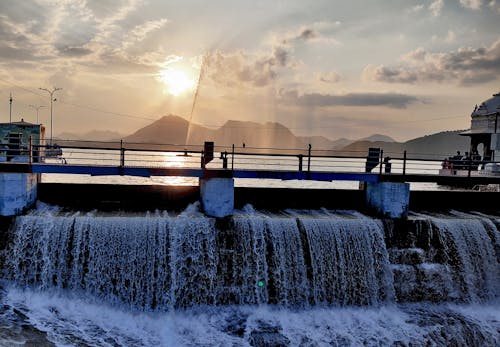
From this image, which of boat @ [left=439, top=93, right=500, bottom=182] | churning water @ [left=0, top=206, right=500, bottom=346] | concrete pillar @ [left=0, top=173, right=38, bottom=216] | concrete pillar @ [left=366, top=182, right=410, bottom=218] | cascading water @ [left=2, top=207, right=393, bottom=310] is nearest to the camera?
churning water @ [left=0, top=206, right=500, bottom=346]

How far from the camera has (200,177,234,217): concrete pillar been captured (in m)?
16.5

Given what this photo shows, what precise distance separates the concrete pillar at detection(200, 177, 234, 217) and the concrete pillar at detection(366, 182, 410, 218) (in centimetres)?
707

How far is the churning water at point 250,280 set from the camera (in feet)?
42.3

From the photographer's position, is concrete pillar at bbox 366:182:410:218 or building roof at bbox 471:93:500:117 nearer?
concrete pillar at bbox 366:182:410:218

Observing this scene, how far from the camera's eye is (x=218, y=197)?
16609 millimetres

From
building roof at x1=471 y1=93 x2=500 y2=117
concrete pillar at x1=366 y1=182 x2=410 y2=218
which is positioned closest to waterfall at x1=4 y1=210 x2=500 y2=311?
concrete pillar at x1=366 y1=182 x2=410 y2=218

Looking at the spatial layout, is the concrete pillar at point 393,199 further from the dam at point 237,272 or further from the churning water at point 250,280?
the churning water at point 250,280

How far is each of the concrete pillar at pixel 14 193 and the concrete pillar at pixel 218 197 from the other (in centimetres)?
722

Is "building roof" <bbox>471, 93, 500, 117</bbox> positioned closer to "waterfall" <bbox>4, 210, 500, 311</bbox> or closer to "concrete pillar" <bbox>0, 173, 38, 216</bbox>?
"waterfall" <bbox>4, 210, 500, 311</bbox>

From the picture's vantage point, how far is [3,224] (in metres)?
14.8

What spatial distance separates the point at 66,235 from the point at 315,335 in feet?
30.7

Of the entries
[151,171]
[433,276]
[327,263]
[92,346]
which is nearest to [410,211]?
[433,276]

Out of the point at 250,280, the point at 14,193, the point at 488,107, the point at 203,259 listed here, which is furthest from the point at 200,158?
the point at 488,107

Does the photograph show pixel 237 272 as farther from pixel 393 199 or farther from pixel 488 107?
pixel 488 107
